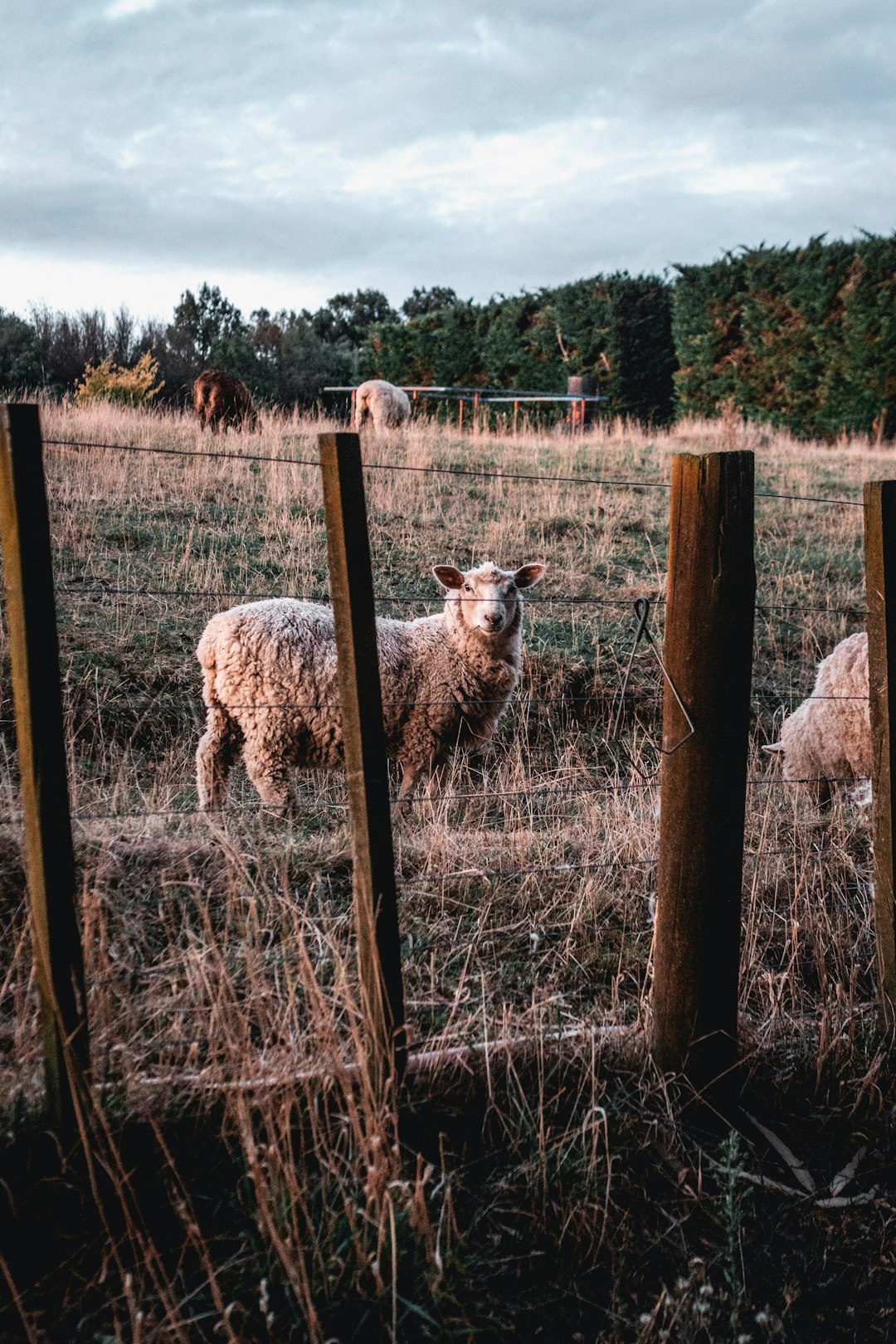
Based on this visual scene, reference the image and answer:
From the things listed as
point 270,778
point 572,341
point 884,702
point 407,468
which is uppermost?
point 572,341

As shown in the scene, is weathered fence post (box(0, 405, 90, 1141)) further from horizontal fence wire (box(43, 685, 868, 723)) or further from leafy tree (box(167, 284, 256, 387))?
leafy tree (box(167, 284, 256, 387))

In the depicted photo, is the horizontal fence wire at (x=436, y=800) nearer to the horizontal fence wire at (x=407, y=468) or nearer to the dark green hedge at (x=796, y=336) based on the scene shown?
the horizontal fence wire at (x=407, y=468)

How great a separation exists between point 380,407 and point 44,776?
16176 mm

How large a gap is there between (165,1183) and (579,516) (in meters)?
9.82

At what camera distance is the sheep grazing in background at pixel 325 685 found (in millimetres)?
5883

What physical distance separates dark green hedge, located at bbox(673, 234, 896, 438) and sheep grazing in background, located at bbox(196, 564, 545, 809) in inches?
671

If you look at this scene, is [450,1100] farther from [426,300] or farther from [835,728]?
[426,300]

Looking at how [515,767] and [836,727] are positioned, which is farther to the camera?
[515,767]

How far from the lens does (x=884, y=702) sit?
115 inches

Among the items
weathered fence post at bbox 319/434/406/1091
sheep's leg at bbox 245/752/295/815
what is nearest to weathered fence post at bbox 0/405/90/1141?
weathered fence post at bbox 319/434/406/1091

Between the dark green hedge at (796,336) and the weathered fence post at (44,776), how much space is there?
21175 mm

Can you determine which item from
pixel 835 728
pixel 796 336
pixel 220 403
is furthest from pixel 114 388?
pixel 835 728

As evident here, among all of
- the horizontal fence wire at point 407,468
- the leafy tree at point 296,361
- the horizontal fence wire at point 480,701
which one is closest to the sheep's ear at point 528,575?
the horizontal fence wire at point 407,468

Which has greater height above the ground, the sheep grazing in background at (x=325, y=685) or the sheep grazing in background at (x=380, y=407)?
the sheep grazing in background at (x=380, y=407)
